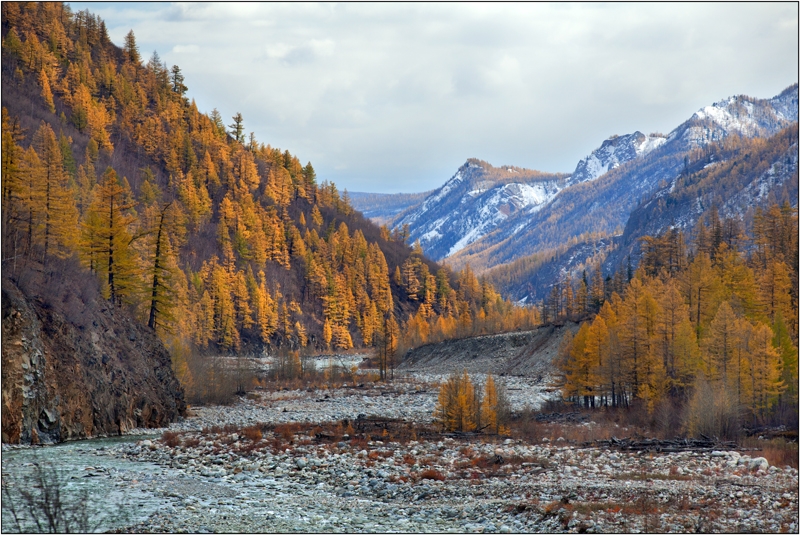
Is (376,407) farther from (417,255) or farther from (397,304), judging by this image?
(417,255)

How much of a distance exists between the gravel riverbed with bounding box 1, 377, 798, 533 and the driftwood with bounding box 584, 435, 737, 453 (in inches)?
52.8

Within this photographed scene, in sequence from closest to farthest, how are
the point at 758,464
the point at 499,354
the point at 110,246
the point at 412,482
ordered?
the point at 412,482 < the point at 758,464 < the point at 110,246 < the point at 499,354

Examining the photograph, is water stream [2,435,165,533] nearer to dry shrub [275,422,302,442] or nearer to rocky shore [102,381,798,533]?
rocky shore [102,381,798,533]

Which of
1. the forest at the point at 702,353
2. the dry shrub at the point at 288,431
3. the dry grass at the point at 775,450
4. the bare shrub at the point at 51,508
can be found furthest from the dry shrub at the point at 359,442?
the forest at the point at 702,353

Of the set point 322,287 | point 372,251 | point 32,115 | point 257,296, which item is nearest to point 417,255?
point 372,251

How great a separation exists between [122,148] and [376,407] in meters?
104

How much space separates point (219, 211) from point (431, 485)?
12181 cm

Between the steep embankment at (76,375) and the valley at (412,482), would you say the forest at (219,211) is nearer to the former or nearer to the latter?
the steep embankment at (76,375)

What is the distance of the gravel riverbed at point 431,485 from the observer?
15.0 m

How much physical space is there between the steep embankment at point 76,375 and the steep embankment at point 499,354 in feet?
179

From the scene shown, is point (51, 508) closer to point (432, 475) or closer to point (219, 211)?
point (432, 475)

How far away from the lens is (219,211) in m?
133

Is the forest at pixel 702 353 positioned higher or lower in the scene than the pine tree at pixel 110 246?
lower

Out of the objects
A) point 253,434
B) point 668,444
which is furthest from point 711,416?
point 253,434
